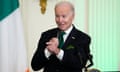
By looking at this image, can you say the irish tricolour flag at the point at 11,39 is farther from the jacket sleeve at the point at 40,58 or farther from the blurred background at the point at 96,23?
the jacket sleeve at the point at 40,58

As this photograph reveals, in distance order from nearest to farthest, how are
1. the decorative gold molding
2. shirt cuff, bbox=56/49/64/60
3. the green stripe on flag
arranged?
shirt cuff, bbox=56/49/64/60 → the green stripe on flag → the decorative gold molding

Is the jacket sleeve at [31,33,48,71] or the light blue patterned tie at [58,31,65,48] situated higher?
the light blue patterned tie at [58,31,65,48]

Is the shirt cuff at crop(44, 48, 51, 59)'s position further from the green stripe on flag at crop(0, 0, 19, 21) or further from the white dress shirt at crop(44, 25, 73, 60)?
the green stripe on flag at crop(0, 0, 19, 21)

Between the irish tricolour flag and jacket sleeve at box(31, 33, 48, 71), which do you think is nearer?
jacket sleeve at box(31, 33, 48, 71)

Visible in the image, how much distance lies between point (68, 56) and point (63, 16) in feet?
0.83

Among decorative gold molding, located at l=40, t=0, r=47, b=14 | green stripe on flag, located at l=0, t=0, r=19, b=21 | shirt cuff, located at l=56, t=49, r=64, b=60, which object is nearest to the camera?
shirt cuff, located at l=56, t=49, r=64, b=60

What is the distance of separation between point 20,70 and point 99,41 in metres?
1.07

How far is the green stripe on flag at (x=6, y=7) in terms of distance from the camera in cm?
234

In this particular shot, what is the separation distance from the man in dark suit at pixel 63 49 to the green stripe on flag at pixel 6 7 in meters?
0.91

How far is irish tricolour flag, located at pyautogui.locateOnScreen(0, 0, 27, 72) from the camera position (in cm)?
235

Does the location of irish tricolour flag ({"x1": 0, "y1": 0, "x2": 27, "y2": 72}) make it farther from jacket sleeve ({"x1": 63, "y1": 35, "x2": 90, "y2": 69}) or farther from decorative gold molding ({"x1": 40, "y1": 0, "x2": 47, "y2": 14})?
jacket sleeve ({"x1": 63, "y1": 35, "x2": 90, "y2": 69})

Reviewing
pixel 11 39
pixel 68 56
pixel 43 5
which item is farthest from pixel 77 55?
pixel 43 5

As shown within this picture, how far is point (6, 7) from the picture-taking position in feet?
7.70

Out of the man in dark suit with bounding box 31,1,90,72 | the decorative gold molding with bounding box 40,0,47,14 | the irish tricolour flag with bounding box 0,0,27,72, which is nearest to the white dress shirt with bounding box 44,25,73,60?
the man in dark suit with bounding box 31,1,90,72
